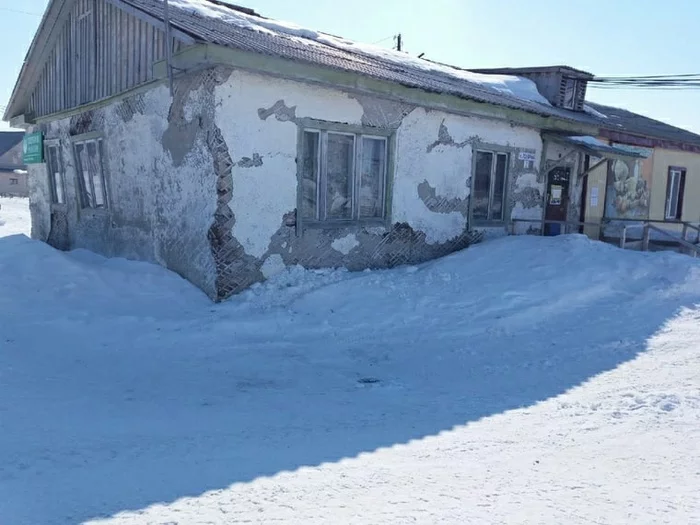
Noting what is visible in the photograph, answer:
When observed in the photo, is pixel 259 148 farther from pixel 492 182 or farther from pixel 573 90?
pixel 573 90

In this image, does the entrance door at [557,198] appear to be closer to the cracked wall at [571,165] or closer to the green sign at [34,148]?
the cracked wall at [571,165]

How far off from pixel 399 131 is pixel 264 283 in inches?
136

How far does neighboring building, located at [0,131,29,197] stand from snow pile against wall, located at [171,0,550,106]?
47.0 m

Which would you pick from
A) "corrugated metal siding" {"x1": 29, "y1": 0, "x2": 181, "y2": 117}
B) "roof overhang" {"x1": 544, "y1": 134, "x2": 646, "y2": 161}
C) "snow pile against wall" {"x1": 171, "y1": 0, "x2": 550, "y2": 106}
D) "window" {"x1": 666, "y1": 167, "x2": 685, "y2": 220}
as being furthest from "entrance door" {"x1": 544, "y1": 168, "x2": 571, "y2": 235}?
"corrugated metal siding" {"x1": 29, "y1": 0, "x2": 181, "y2": 117}

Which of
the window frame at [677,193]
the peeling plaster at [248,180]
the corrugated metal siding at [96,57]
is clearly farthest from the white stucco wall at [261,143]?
the window frame at [677,193]

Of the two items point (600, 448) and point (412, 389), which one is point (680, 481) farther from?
point (412, 389)

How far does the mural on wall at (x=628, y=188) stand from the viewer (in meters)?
14.4

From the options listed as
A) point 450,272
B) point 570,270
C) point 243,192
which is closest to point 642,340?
point 570,270

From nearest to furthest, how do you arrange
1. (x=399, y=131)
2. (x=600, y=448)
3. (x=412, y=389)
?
(x=600, y=448), (x=412, y=389), (x=399, y=131)

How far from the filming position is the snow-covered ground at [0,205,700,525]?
9.80 feet

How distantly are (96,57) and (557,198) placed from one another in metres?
9.93

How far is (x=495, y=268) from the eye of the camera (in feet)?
28.4

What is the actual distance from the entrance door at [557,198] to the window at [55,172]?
1055 cm

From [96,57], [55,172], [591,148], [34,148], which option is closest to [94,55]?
[96,57]
